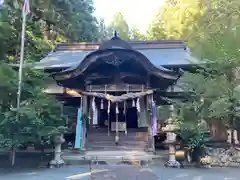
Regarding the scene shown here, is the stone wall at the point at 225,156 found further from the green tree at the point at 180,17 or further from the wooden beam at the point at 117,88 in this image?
the green tree at the point at 180,17

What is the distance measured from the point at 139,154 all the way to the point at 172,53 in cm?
696

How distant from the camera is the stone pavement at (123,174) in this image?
6918 millimetres

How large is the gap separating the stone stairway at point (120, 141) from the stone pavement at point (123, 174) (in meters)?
1.83

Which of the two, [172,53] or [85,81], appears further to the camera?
[172,53]

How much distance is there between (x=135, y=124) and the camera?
1346cm

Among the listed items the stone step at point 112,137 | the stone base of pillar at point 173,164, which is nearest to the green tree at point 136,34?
the stone step at point 112,137

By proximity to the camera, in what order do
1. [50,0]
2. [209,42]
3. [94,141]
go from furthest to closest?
[50,0] → [94,141] → [209,42]

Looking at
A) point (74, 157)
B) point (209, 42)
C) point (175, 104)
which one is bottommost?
point (74, 157)

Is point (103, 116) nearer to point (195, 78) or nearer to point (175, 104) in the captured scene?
point (175, 104)

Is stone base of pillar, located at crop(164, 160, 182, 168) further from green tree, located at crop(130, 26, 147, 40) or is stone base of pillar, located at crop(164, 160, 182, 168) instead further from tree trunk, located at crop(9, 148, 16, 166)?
green tree, located at crop(130, 26, 147, 40)

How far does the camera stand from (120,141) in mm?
10539

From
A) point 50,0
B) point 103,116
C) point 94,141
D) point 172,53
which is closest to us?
point 94,141

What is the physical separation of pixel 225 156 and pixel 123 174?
12.0 ft

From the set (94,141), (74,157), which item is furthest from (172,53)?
(74,157)
